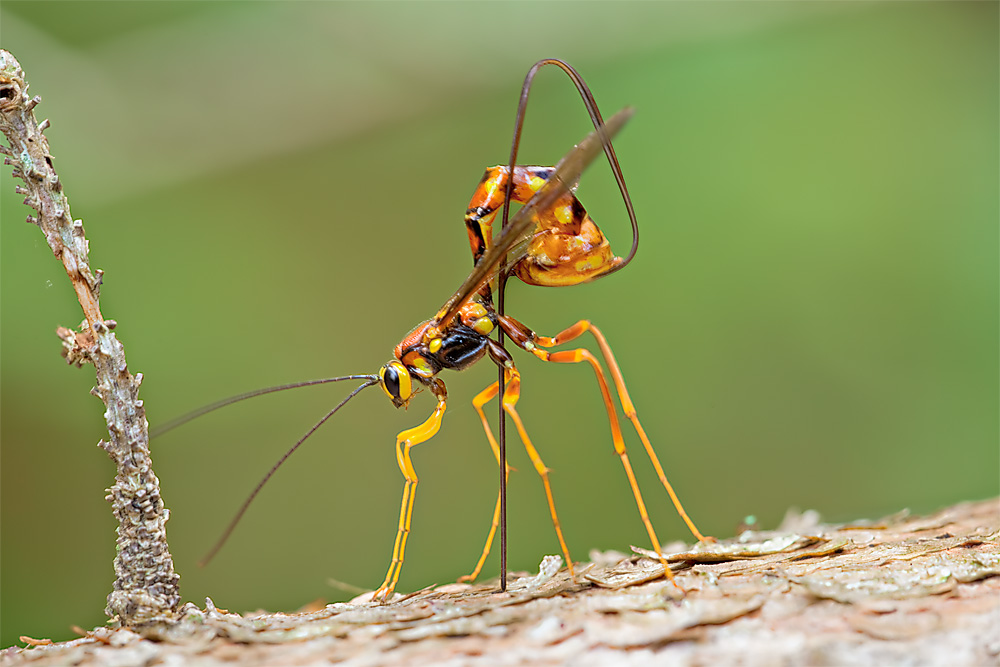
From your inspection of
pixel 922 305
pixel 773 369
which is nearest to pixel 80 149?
pixel 773 369

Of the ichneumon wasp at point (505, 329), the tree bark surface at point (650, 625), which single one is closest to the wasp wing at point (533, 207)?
the ichneumon wasp at point (505, 329)

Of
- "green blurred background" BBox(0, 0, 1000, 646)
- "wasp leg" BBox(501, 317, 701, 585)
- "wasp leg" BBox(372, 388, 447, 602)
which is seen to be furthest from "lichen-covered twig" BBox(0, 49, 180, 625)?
"green blurred background" BBox(0, 0, 1000, 646)

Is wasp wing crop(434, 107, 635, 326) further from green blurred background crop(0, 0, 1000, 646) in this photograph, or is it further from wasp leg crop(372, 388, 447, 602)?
green blurred background crop(0, 0, 1000, 646)

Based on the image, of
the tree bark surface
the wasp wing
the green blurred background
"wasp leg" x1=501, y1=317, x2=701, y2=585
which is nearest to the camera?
the tree bark surface

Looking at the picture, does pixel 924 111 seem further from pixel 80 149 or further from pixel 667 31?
pixel 80 149

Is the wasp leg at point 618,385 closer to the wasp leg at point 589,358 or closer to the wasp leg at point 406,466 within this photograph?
the wasp leg at point 589,358

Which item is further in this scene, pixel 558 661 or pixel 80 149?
pixel 80 149
